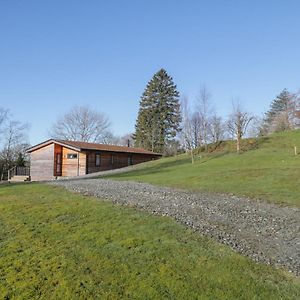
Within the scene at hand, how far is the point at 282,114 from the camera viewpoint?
58.4 m

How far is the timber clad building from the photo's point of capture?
34.0m

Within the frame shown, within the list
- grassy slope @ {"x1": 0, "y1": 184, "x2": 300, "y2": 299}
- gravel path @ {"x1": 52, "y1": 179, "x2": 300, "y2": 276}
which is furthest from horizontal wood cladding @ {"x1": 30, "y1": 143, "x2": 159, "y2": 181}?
grassy slope @ {"x1": 0, "y1": 184, "x2": 300, "y2": 299}

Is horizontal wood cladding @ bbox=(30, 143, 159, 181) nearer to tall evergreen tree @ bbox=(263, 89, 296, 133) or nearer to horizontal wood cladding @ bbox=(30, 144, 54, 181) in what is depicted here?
horizontal wood cladding @ bbox=(30, 144, 54, 181)

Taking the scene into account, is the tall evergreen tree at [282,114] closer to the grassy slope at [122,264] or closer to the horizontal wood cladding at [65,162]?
the horizontal wood cladding at [65,162]

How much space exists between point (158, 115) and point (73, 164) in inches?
1134

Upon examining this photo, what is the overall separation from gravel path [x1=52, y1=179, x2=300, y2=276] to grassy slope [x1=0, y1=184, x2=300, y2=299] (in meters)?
0.55

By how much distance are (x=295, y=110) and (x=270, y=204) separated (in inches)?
1927

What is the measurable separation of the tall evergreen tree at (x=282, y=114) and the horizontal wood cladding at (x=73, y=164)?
→ 1449 inches

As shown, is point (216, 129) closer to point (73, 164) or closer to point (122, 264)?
point (73, 164)

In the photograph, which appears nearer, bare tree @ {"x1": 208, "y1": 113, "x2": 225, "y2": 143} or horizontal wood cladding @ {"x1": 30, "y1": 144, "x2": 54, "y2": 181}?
horizontal wood cladding @ {"x1": 30, "y1": 144, "x2": 54, "y2": 181}

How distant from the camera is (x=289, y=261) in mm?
6723

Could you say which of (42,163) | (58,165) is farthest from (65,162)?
(42,163)

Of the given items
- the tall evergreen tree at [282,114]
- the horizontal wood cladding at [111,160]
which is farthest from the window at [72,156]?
the tall evergreen tree at [282,114]

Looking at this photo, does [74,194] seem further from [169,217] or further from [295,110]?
[295,110]
